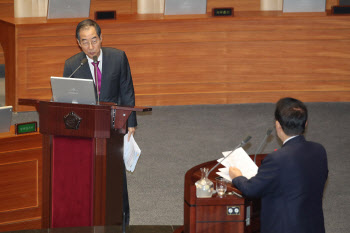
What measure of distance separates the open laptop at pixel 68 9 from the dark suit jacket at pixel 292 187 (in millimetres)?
5607

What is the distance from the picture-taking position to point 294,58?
8492 mm

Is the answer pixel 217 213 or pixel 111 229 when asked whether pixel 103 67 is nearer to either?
pixel 111 229

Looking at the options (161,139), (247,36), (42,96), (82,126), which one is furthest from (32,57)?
(82,126)

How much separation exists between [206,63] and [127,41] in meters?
→ 1.13

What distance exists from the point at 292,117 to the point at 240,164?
54 cm

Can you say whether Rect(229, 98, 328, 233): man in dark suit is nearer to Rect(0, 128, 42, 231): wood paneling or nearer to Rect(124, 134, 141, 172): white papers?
Rect(124, 134, 141, 172): white papers

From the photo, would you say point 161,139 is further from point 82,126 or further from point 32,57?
point 82,126

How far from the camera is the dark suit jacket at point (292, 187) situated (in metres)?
3.06

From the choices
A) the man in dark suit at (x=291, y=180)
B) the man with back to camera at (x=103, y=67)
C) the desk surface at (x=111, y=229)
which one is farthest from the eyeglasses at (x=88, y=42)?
the man in dark suit at (x=291, y=180)

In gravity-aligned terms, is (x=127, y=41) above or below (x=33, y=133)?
above

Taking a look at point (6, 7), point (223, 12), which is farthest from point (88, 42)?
point (6, 7)

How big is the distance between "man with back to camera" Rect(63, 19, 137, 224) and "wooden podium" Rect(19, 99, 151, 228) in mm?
469

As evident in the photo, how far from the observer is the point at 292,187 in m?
3.07

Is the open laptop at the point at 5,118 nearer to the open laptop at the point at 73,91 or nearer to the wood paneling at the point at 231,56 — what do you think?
the open laptop at the point at 73,91
